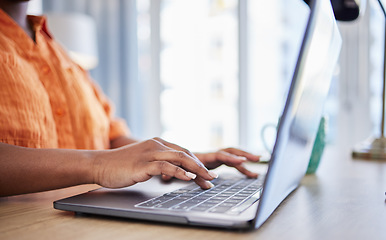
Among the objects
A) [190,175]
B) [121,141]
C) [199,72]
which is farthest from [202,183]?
[199,72]

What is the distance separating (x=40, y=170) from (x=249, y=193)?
0.31 m

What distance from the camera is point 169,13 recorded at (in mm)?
3709

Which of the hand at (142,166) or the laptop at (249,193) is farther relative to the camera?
the hand at (142,166)

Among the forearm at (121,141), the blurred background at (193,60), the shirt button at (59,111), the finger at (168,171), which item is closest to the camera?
Answer: the finger at (168,171)

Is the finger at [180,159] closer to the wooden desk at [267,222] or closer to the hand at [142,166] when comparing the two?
the hand at [142,166]

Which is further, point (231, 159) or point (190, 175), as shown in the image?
point (231, 159)

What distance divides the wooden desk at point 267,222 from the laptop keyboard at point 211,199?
3 cm

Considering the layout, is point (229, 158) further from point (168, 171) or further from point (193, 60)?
point (193, 60)

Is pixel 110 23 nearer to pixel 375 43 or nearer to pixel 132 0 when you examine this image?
pixel 132 0

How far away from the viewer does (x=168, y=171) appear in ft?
1.87

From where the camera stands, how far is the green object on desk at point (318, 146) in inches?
33.6

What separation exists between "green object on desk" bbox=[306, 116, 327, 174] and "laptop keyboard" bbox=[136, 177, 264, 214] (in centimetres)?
24

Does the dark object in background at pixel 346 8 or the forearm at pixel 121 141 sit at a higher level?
the dark object in background at pixel 346 8

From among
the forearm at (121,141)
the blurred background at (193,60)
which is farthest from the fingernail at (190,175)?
the blurred background at (193,60)
